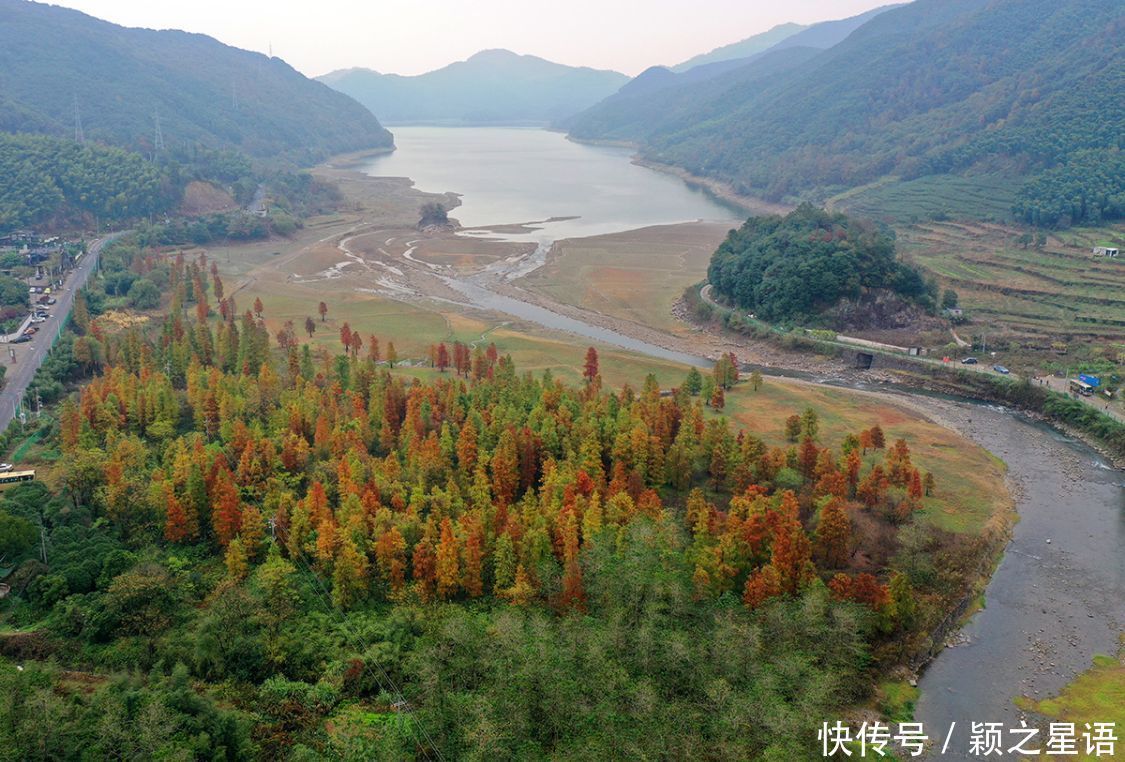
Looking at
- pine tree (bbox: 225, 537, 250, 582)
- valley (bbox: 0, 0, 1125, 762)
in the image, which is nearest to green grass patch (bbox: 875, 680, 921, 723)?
valley (bbox: 0, 0, 1125, 762)

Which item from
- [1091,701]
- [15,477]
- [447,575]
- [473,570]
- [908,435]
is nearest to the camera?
[1091,701]

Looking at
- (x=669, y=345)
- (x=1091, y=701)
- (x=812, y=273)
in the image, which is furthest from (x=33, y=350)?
(x=1091, y=701)

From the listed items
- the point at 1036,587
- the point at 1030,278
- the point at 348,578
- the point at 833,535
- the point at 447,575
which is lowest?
the point at 1036,587

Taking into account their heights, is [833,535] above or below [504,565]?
above

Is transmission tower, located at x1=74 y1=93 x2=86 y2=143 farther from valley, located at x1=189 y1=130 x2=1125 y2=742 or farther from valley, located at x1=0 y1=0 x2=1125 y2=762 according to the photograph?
valley, located at x1=0 y1=0 x2=1125 y2=762

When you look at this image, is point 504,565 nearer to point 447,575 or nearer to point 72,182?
point 447,575

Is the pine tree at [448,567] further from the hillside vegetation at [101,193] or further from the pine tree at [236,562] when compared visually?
the hillside vegetation at [101,193]
